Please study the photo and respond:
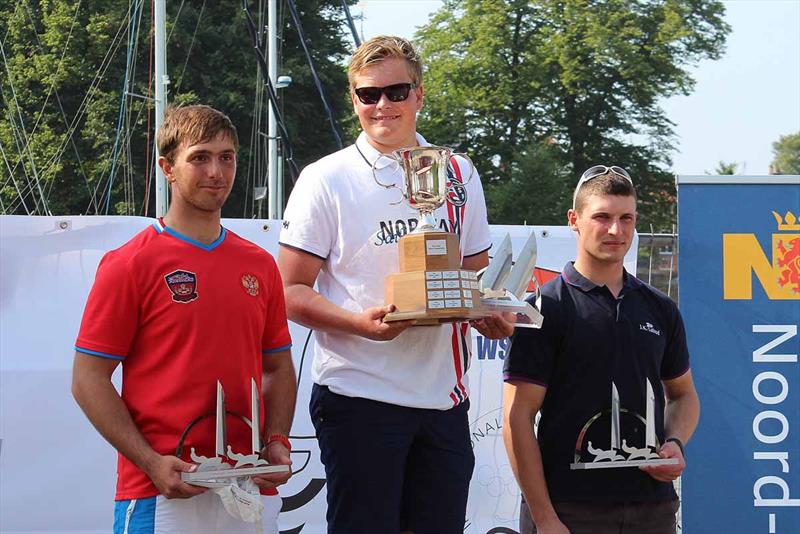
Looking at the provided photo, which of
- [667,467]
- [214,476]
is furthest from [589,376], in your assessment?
[214,476]

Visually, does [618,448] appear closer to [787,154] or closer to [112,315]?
[112,315]

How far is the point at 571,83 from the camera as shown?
116ft

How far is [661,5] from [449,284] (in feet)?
116

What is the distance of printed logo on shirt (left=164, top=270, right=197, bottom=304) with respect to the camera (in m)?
2.96

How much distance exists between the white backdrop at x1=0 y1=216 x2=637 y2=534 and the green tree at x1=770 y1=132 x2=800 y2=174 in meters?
110

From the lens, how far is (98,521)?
5262 millimetres

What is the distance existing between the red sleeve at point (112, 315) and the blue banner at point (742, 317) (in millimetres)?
3160

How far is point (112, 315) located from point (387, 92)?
3.47 ft

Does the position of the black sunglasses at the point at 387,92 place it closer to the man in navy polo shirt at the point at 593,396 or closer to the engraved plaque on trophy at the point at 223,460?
the man in navy polo shirt at the point at 593,396

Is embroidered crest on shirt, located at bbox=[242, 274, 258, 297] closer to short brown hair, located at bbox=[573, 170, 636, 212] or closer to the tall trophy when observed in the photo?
the tall trophy

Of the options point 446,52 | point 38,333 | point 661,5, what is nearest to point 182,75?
point 446,52

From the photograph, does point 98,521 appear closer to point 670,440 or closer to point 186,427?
point 186,427

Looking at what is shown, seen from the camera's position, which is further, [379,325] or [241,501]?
[379,325]

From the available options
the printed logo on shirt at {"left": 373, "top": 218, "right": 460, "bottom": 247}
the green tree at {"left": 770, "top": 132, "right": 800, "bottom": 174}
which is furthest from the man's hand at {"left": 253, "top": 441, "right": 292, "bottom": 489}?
the green tree at {"left": 770, "top": 132, "right": 800, "bottom": 174}
